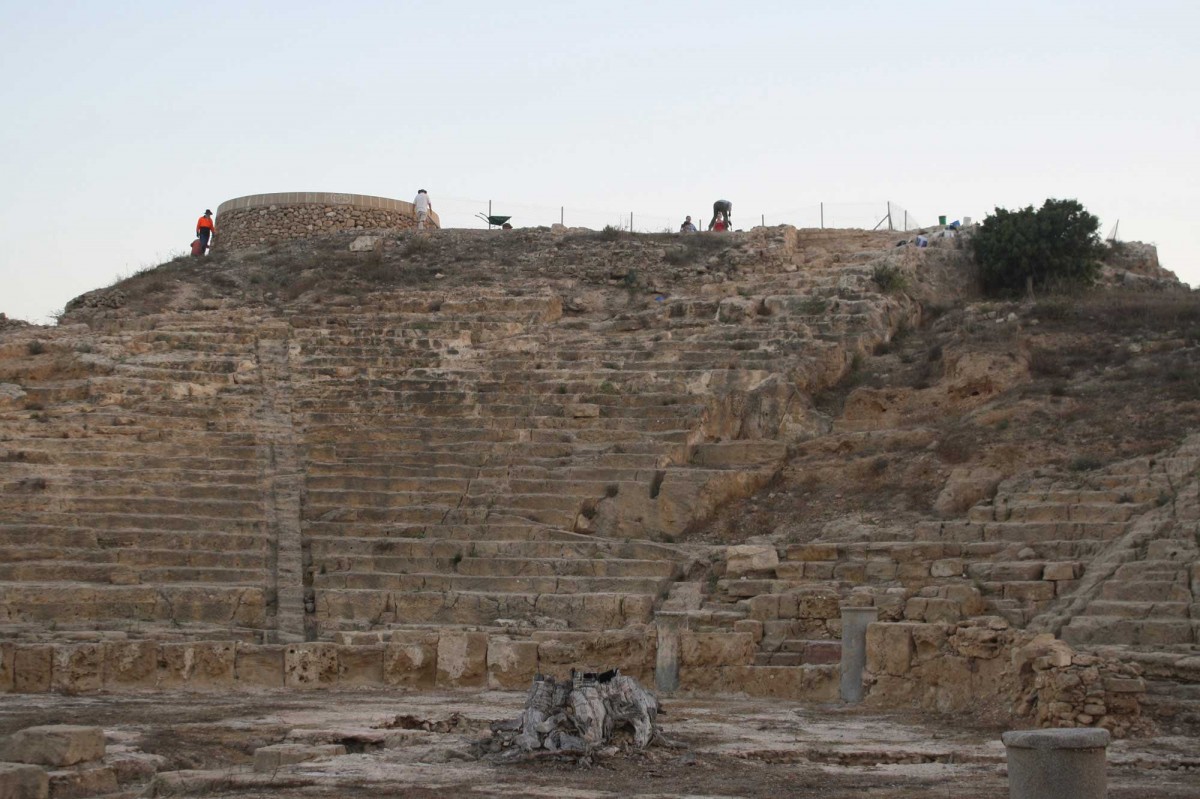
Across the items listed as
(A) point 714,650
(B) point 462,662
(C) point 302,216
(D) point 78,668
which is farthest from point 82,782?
(C) point 302,216

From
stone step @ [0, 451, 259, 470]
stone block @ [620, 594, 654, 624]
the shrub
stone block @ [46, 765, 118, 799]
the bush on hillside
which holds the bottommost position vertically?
stone block @ [46, 765, 118, 799]

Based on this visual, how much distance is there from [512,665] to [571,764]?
5.04 meters

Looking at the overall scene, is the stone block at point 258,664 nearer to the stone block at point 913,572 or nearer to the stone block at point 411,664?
the stone block at point 411,664

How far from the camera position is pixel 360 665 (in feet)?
46.0

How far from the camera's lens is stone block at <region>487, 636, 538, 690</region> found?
13953mm

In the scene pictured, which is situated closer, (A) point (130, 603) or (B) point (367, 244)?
(A) point (130, 603)

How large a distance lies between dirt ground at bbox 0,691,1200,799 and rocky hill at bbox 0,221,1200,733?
3.50 ft

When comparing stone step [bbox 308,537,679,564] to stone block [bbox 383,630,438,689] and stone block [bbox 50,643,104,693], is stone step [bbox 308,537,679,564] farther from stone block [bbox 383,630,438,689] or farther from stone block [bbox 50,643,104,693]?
stone block [bbox 50,643,104,693]

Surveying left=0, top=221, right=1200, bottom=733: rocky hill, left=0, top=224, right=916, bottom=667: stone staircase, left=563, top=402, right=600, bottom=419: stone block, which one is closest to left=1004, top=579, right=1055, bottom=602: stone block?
left=0, top=221, right=1200, bottom=733: rocky hill

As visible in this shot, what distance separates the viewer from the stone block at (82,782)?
27.3 ft

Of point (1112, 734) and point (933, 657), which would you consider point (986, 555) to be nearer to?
point (933, 657)

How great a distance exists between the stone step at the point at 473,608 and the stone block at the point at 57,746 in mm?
6470

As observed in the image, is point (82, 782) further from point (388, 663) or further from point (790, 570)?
point (790, 570)

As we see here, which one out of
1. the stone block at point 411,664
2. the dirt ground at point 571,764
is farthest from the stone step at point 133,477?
the dirt ground at point 571,764
